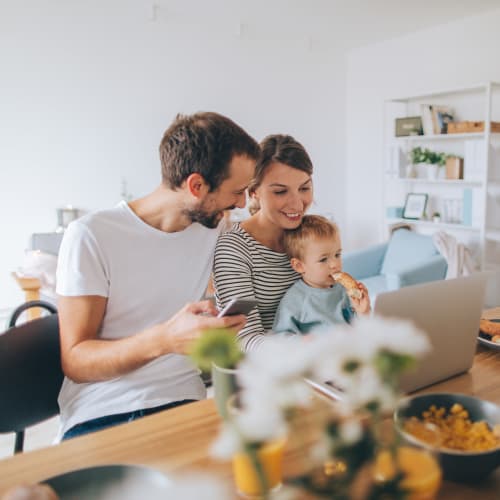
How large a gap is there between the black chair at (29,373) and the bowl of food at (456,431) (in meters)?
0.88

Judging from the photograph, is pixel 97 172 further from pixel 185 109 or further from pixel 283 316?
pixel 283 316

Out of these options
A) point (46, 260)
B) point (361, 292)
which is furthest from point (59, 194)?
point (361, 292)

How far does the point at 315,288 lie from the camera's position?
1.48m

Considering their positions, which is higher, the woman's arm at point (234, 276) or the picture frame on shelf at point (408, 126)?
the picture frame on shelf at point (408, 126)

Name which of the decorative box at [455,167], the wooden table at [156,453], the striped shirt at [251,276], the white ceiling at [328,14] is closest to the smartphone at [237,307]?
the wooden table at [156,453]

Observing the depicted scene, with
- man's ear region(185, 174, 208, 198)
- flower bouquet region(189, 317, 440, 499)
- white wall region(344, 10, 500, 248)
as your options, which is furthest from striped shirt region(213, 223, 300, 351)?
white wall region(344, 10, 500, 248)

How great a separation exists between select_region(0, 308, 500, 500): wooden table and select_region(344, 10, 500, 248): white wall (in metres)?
4.41

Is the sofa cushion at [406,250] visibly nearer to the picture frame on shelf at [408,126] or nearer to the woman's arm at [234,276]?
the picture frame on shelf at [408,126]

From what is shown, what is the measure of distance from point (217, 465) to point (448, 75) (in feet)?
16.1

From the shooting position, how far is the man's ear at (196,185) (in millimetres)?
1401

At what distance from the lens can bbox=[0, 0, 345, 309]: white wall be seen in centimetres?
417

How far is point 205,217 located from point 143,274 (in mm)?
233

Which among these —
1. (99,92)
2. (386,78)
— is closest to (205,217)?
(99,92)

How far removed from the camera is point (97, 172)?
4535mm
